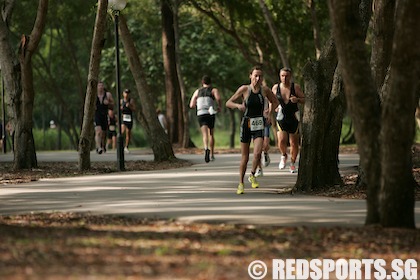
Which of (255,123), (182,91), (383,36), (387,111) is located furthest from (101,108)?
(387,111)

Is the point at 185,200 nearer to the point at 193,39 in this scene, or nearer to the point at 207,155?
the point at 207,155

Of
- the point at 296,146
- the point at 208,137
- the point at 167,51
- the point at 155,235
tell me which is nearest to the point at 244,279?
the point at 155,235

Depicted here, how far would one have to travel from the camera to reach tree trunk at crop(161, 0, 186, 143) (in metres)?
40.3

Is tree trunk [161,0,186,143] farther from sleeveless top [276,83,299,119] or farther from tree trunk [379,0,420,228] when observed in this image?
tree trunk [379,0,420,228]

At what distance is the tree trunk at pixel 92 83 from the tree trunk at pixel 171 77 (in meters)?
15.9

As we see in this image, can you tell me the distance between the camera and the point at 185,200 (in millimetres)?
15406

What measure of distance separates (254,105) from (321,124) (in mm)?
1178

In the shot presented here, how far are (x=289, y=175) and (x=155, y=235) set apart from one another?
10435mm

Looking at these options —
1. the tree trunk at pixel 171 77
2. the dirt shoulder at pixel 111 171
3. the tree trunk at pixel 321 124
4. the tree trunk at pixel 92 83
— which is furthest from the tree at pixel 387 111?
the tree trunk at pixel 171 77

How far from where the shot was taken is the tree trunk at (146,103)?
27.5 metres

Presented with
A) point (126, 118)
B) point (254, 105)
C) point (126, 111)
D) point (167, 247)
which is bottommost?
point (167, 247)

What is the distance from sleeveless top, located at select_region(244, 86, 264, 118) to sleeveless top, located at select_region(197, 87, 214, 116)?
902cm

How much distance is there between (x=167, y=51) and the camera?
40.2 metres

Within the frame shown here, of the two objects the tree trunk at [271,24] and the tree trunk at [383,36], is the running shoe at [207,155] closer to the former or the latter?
the tree trunk at [383,36]
